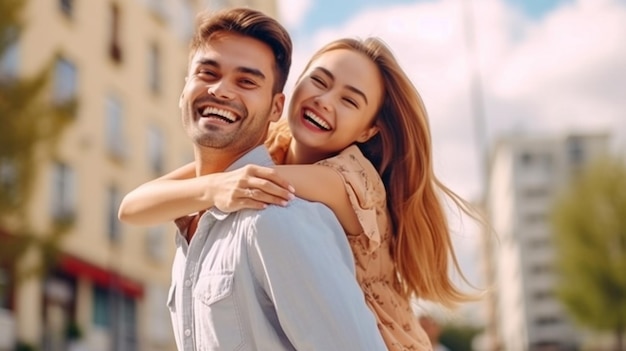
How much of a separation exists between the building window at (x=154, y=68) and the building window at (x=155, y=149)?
145cm

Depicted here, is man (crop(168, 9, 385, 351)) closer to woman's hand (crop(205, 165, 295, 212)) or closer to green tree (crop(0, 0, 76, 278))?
woman's hand (crop(205, 165, 295, 212))

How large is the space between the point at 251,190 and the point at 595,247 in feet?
156

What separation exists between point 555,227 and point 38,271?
35.1 metres

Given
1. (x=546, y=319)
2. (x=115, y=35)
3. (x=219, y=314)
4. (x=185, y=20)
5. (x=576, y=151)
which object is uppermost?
(x=576, y=151)

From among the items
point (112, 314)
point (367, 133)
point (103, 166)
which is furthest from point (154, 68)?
point (367, 133)

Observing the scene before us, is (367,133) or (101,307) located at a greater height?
(101,307)

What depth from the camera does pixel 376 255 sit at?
2428 millimetres

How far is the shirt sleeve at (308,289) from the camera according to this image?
1.92 meters

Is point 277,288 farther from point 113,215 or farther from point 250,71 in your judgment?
point 113,215

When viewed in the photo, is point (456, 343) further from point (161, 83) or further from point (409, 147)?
point (409, 147)

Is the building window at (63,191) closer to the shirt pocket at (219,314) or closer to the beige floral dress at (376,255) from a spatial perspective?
the beige floral dress at (376,255)

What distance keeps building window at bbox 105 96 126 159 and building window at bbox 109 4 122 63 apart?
131 cm

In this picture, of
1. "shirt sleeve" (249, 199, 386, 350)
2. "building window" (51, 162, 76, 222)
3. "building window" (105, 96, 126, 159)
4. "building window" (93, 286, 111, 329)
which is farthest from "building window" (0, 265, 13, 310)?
"shirt sleeve" (249, 199, 386, 350)

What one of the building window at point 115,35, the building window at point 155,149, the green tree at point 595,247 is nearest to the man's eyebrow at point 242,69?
the building window at point 115,35
